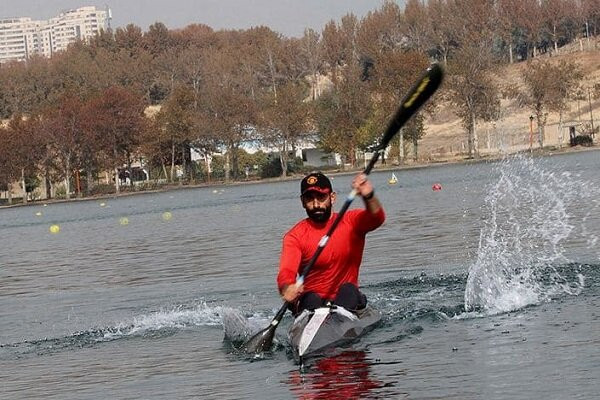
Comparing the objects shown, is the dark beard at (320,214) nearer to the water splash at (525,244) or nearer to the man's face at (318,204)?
the man's face at (318,204)

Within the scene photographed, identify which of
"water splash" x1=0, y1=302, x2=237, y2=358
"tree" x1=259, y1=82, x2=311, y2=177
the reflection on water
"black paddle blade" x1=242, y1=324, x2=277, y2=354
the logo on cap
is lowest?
"water splash" x1=0, y1=302, x2=237, y2=358

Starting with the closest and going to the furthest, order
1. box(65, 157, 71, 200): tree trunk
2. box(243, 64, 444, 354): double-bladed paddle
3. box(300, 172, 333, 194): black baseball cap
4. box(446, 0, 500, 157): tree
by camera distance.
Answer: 1. box(300, 172, 333, 194): black baseball cap
2. box(243, 64, 444, 354): double-bladed paddle
3. box(446, 0, 500, 157): tree
4. box(65, 157, 71, 200): tree trunk

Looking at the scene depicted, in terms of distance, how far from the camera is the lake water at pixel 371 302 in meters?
13.7

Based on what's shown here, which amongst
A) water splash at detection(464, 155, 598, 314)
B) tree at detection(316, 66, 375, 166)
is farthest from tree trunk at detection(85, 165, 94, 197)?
water splash at detection(464, 155, 598, 314)

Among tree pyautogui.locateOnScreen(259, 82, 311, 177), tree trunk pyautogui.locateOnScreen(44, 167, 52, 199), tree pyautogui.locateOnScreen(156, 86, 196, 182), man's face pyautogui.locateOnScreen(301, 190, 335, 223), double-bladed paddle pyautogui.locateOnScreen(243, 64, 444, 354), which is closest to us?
man's face pyautogui.locateOnScreen(301, 190, 335, 223)

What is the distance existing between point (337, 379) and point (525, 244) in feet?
47.6

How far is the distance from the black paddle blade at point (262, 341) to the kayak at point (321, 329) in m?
0.40

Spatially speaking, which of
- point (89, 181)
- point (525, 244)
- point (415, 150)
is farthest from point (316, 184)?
point (89, 181)

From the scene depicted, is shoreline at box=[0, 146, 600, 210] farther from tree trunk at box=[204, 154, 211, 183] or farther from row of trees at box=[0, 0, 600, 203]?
row of trees at box=[0, 0, 600, 203]

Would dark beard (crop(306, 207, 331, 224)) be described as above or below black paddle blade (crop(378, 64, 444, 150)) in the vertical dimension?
below

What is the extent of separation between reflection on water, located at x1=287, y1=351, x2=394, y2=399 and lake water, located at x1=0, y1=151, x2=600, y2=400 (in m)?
0.04

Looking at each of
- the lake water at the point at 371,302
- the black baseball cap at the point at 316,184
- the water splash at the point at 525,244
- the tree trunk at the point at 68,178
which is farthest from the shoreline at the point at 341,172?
the black baseball cap at the point at 316,184

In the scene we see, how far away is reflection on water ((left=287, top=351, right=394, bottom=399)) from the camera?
→ 1312 cm

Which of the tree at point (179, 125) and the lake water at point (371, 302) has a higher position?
the tree at point (179, 125)
